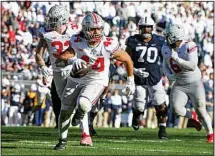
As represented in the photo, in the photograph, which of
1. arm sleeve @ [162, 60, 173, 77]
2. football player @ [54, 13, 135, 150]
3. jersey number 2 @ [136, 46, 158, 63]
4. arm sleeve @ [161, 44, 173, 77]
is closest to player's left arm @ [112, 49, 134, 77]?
football player @ [54, 13, 135, 150]

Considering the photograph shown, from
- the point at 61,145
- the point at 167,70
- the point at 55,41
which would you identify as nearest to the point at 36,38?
the point at 167,70

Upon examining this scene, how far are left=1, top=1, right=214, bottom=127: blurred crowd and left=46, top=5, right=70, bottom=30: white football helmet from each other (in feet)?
19.4

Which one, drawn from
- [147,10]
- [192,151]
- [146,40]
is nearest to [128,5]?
[147,10]

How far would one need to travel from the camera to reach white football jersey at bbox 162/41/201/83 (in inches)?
450

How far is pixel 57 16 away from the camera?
34.8 feet

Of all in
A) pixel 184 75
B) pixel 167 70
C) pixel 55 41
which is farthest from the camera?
pixel 167 70

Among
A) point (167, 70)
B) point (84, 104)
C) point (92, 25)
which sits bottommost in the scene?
point (84, 104)

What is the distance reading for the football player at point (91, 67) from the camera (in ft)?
30.4

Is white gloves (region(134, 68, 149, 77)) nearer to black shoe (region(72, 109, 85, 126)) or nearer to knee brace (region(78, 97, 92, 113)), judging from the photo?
black shoe (region(72, 109, 85, 126))

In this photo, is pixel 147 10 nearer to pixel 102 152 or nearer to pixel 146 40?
pixel 146 40

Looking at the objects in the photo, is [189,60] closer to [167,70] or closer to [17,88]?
[167,70]

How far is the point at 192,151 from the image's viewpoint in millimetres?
9727

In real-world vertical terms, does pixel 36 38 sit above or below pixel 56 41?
below

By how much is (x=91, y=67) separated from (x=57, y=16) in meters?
1.40
